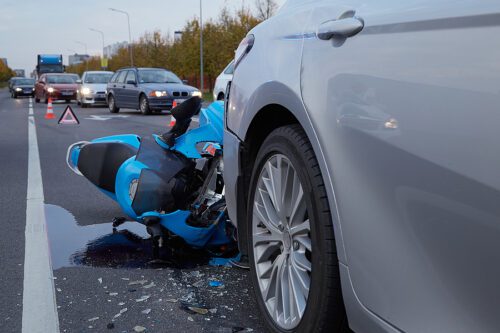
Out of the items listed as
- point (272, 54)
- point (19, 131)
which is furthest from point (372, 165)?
point (19, 131)

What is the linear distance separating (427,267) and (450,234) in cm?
14

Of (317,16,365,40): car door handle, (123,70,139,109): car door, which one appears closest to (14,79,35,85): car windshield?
(123,70,139,109): car door

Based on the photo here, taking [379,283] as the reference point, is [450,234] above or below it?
above

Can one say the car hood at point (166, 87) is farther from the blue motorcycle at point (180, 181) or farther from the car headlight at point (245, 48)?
the car headlight at point (245, 48)

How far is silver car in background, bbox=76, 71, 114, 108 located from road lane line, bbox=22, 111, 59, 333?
2107cm

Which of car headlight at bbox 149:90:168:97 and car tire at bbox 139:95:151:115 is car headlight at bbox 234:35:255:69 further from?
car tire at bbox 139:95:151:115

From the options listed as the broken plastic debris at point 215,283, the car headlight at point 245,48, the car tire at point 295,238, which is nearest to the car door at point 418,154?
the car tire at point 295,238

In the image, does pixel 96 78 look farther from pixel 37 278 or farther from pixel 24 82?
pixel 37 278

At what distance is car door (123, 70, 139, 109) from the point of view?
21000 mm

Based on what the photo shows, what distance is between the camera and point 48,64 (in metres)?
47.7

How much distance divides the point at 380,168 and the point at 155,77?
20.1 meters

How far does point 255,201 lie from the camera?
2.82 m

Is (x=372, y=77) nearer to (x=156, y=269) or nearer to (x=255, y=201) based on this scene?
(x=255, y=201)

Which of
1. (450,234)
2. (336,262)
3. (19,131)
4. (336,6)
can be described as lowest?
(19,131)
